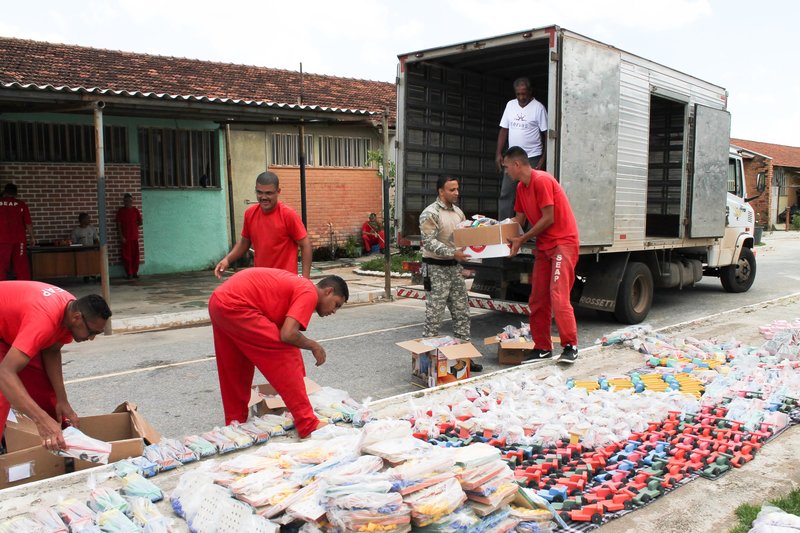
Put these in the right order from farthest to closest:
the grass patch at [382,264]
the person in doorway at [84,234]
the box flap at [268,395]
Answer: the grass patch at [382,264], the person in doorway at [84,234], the box flap at [268,395]

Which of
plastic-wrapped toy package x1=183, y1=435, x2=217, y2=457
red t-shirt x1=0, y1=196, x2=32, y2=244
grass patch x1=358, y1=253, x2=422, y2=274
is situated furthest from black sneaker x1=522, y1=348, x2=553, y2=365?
red t-shirt x1=0, y1=196, x2=32, y2=244

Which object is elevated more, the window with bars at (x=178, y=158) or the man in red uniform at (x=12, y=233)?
the window with bars at (x=178, y=158)

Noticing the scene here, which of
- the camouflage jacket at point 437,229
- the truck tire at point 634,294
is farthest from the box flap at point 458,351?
the truck tire at point 634,294

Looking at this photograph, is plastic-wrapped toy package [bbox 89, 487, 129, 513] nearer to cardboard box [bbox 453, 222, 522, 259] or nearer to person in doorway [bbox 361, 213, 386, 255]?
cardboard box [bbox 453, 222, 522, 259]

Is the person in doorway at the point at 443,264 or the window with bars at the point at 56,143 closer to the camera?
the person in doorway at the point at 443,264

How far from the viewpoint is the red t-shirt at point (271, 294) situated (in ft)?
14.6

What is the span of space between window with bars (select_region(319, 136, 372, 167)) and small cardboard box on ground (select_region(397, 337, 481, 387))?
42.9 feet

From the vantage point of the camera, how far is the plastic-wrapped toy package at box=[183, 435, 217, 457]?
4.27m

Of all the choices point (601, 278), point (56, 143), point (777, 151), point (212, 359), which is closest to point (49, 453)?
point (212, 359)

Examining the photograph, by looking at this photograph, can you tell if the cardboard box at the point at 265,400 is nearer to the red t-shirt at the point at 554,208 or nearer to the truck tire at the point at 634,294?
the red t-shirt at the point at 554,208

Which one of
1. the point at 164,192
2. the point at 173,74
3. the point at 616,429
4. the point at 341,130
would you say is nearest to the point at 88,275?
the point at 164,192

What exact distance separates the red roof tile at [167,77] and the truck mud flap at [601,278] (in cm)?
812

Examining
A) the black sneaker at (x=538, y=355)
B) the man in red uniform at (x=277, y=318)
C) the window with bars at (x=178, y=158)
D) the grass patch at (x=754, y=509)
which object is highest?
the window with bars at (x=178, y=158)

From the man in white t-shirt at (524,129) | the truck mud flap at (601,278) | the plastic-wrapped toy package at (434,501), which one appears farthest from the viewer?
the truck mud flap at (601,278)
